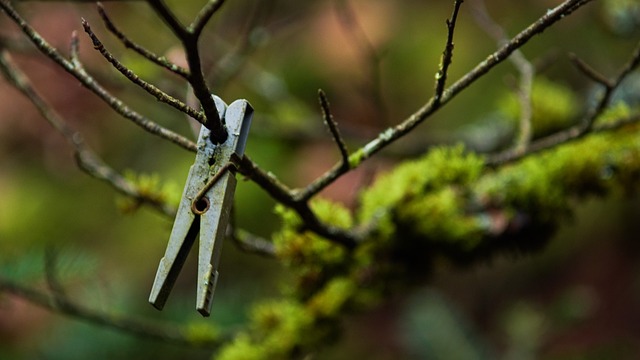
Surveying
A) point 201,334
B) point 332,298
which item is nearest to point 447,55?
point 332,298

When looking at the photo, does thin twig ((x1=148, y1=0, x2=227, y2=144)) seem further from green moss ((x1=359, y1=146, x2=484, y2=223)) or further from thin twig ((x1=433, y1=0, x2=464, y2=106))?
green moss ((x1=359, y1=146, x2=484, y2=223))

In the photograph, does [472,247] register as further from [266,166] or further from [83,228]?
[83,228]

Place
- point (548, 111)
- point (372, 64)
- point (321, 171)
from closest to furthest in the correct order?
point (548, 111), point (372, 64), point (321, 171)

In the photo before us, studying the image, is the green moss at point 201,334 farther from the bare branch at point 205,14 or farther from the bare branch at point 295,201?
the bare branch at point 205,14

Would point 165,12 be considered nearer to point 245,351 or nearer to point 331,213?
point 331,213

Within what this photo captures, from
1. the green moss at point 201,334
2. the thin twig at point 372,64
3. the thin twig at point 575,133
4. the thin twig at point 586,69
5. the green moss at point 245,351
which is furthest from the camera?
the thin twig at point 372,64

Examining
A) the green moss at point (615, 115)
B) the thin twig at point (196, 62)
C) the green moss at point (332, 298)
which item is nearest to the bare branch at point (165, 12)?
the thin twig at point (196, 62)

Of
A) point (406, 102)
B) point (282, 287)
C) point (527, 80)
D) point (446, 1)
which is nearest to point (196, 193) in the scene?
point (282, 287)
